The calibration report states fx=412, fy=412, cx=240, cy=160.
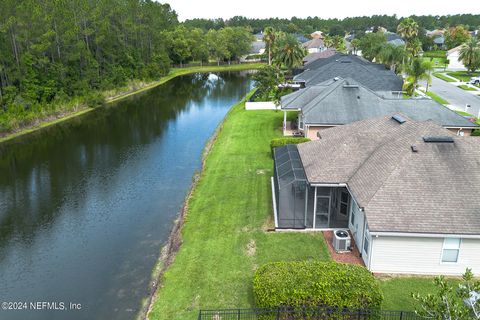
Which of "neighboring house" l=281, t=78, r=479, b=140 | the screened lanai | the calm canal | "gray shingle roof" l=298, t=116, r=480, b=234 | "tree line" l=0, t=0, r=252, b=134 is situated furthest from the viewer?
"tree line" l=0, t=0, r=252, b=134

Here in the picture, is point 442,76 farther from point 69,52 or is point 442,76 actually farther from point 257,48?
point 257,48

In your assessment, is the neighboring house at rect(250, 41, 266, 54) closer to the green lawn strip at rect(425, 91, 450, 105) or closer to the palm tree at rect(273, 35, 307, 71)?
the palm tree at rect(273, 35, 307, 71)

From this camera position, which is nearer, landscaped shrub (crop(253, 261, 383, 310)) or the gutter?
landscaped shrub (crop(253, 261, 383, 310))

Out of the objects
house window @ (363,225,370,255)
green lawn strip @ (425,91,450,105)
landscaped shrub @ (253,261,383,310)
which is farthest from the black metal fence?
green lawn strip @ (425,91,450,105)

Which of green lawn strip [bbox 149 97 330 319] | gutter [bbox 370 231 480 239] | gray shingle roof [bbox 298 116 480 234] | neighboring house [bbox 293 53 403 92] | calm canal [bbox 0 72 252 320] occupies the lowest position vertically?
calm canal [bbox 0 72 252 320]

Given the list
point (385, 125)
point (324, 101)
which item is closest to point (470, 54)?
point (324, 101)

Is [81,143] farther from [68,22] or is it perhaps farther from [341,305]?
[341,305]

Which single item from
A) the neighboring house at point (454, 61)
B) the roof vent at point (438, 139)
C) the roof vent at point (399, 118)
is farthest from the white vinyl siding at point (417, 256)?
the neighboring house at point (454, 61)
